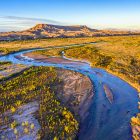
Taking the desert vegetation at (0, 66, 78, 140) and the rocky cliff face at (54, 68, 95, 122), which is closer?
the desert vegetation at (0, 66, 78, 140)

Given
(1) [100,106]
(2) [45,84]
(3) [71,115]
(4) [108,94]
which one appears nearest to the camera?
(3) [71,115]

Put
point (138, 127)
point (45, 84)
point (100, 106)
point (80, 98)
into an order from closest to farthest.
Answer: point (138, 127) → point (100, 106) → point (80, 98) → point (45, 84)

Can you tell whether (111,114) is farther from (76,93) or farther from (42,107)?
(42,107)

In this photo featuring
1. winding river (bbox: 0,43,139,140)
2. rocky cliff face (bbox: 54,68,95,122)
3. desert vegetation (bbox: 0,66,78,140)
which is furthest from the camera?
rocky cliff face (bbox: 54,68,95,122)

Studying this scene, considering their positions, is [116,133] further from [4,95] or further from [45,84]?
[4,95]

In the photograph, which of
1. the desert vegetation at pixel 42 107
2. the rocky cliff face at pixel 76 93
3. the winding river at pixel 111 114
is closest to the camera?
the desert vegetation at pixel 42 107

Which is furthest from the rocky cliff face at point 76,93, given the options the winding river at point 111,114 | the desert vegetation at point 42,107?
the desert vegetation at point 42,107

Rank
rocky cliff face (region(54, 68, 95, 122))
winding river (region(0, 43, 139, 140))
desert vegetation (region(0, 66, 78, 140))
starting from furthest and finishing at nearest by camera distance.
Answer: rocky cliff face (region(54, 68, 95, 122)), winding river (region(0, 43, 139, 140)), desert vegetation (region(0, 66, 78, 140))

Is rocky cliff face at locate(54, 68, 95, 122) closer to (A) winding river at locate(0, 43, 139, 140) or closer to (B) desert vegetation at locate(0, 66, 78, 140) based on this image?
(A) winding river at locate(0, 43, 139, 140)

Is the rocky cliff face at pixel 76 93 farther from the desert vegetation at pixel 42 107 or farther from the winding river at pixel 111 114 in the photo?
the desert vegetation at pixel 42 107

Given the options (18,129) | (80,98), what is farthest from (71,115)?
(18,129)

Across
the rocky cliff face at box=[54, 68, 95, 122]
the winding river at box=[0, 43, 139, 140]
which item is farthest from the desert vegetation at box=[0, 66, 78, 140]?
the winding river at box=[0, 43, 139, 140]
